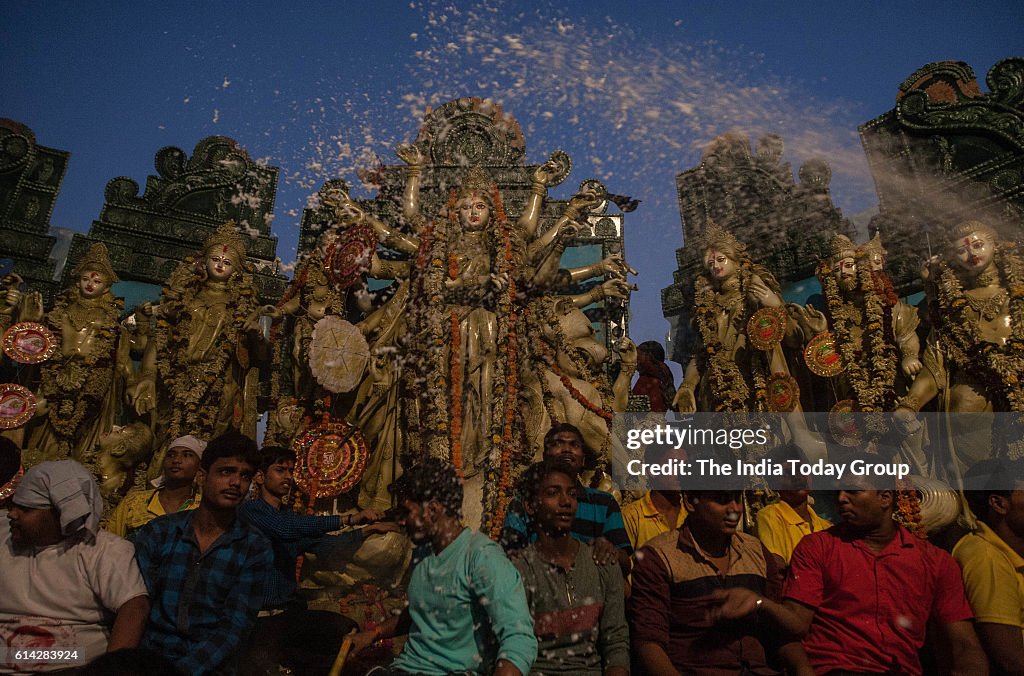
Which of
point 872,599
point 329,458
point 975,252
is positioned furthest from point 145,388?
point 975,252

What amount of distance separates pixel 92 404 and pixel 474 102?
7695 millimetres

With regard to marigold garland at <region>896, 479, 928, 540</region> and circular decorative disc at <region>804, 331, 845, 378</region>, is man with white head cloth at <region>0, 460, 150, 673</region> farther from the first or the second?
circular decorative disc at <region>804, 331, 845, 378</region>

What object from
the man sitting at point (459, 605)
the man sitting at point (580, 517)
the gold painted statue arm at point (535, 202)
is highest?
the gold painted statue arm at point (535, 202)

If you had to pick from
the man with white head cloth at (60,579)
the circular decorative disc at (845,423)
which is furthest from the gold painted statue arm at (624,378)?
the man with white head cloth at (60,579)

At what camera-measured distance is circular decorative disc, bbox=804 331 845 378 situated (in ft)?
28.3

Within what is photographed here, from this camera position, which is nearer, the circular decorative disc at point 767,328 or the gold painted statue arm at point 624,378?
the circular decorative disc at point 767,328

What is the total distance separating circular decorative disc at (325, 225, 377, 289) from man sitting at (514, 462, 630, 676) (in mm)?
6249

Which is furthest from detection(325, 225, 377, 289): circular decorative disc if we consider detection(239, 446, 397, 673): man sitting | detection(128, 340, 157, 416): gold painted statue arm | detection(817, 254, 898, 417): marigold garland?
detection(817, 254, 898, 417): marigold garland

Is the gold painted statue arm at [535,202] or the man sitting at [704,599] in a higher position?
the gold painted statue arm at [535,202]

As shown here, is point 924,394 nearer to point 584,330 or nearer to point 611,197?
point 584,330

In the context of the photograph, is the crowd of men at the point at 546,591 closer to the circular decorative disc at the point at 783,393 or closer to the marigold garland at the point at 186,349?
the circular decorative disc at the point at 783,393

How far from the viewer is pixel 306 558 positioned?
656 cm

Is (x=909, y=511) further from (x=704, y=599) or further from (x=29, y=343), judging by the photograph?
(x=29, y=343)

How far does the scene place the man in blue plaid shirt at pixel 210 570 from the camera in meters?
3.43
